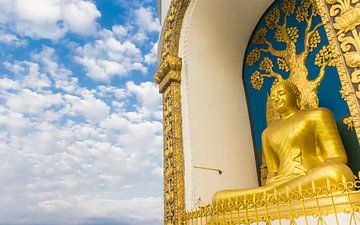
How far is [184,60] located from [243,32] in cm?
112

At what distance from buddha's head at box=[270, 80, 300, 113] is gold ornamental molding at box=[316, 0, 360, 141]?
1383 mm

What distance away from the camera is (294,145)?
134 inches

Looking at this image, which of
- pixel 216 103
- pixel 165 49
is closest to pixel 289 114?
pixel 216 103

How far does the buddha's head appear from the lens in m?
3.65

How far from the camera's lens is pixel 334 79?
3703 mm

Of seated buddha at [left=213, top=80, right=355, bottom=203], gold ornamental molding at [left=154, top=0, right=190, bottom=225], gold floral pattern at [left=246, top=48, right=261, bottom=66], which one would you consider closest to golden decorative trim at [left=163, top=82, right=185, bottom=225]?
gold ornamental molding at [left=154, top=0, right=190, bottom=225]

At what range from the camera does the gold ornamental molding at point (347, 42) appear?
2.07 meters

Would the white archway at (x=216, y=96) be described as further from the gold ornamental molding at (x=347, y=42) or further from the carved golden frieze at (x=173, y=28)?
the gold ornamental molding at (x=347, y=42)

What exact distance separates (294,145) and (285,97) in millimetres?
571

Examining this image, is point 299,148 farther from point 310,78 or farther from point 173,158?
point 173,158

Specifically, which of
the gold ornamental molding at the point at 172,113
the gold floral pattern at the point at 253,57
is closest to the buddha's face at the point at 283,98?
the gold floral pattern at the point at 253,57

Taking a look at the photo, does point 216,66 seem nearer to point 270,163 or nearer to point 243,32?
point 243,32

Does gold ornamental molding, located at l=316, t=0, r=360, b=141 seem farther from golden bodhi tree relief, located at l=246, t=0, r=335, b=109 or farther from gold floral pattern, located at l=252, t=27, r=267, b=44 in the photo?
Answer: gold floral pattern, located at l=252, t=27, r=267, b=44

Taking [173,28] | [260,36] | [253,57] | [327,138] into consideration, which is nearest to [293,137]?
[327,138]
